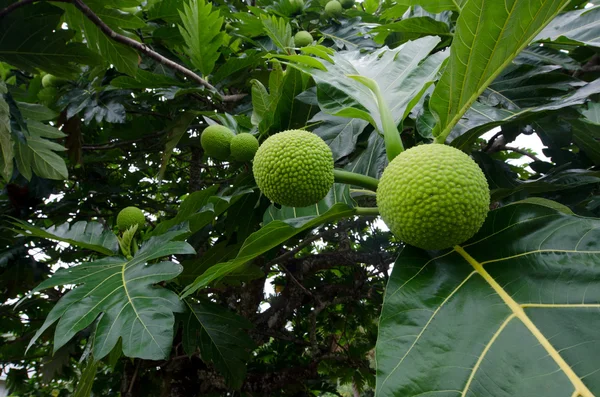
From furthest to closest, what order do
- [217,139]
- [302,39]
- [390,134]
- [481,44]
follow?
[302,39] → [217,139] → [390,134] → [481,44]

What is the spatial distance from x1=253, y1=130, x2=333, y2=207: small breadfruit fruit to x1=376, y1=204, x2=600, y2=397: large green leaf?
224 millimetres

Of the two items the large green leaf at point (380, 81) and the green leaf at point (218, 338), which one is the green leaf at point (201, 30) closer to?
the large green leaf at point (380, 81)

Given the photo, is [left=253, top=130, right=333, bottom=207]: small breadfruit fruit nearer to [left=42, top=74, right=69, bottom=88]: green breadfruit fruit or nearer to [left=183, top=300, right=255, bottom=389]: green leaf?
[left=183, top=300, right=255, bottom=389]: green leaf

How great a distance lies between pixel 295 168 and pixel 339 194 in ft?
0.93

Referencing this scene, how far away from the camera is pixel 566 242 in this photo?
0.74m

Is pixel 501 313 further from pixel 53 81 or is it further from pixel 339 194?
pixel 53 81

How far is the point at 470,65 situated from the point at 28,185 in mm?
2390

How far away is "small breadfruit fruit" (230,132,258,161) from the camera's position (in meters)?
1.19

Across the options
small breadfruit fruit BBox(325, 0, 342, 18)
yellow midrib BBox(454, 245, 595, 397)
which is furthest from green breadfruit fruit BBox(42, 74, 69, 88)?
yellow midrib BBox(454, 245, 595, 397)

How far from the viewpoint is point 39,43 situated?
77.5 inches

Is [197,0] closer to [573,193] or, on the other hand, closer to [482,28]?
[482,28]

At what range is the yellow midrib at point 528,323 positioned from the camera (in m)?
0.53

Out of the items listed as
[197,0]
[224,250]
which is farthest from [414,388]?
[197,0]

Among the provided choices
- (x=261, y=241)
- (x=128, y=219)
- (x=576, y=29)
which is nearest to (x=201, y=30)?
(x=128, y=219)
